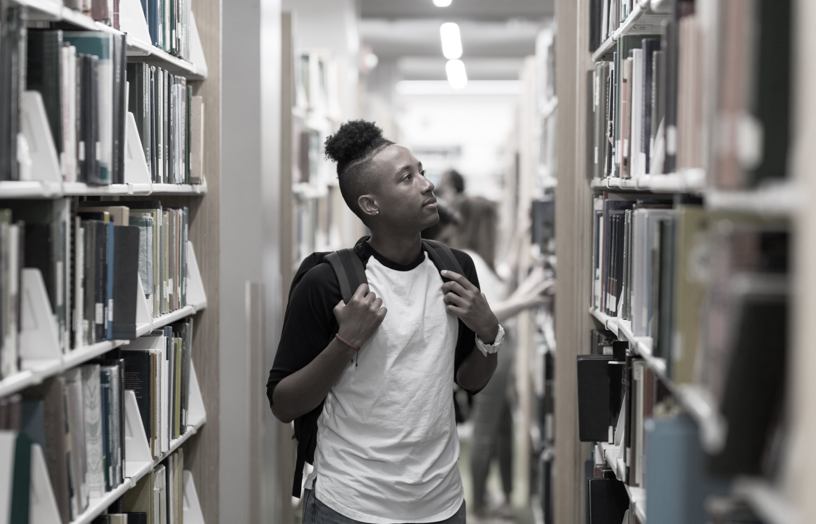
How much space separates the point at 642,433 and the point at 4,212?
4.31ft

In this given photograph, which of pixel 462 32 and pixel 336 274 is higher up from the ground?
pixel 462 32

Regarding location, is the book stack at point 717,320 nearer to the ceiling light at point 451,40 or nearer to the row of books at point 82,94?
the row of books at point 82,94

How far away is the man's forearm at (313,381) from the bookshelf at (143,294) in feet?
1.27

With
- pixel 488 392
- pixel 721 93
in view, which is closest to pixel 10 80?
pixel 721 93

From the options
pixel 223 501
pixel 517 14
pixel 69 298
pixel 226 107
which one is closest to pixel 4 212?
pixel 69 298

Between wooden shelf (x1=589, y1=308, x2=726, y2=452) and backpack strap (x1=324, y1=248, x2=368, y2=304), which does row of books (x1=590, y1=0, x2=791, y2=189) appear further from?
backpack strap (x1=324, y1=248, x2=368, y2=304)

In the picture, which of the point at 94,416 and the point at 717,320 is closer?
Result: the point at 717,320

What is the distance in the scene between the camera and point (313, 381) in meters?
1.80

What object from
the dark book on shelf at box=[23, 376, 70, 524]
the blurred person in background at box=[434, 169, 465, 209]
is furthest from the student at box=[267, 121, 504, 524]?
the blurred person in background at box=[434, 169, 465, 209]

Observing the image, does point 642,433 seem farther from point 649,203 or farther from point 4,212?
point 4,212

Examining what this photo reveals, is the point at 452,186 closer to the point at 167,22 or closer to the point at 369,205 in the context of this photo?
the point at 167,22

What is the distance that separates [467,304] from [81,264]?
33.9 inches

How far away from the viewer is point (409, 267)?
1.94 m

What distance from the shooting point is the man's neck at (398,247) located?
1.94 m
